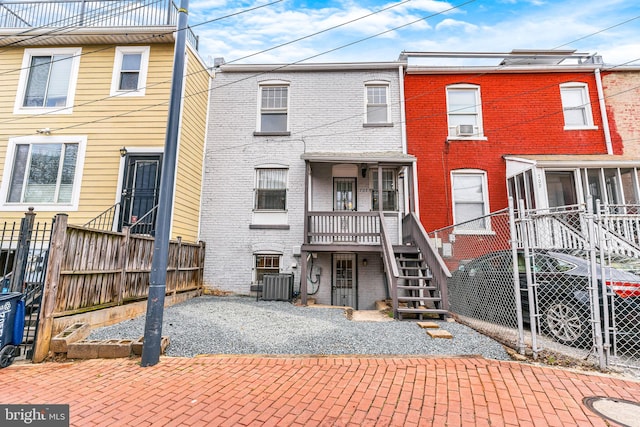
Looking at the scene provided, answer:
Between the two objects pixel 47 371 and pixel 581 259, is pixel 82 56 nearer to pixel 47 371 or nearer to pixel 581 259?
pixel 47 371

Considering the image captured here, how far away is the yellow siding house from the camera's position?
842 cm

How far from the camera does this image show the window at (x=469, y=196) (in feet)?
32.7

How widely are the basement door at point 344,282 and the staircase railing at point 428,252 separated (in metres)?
1.86

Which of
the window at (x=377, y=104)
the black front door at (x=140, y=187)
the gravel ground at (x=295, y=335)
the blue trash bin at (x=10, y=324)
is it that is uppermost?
the window at (x=377, y=104)

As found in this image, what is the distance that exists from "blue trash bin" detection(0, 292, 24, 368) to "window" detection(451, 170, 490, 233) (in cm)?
1038

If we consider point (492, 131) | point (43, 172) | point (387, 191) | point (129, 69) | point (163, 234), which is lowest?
point (163, 234)

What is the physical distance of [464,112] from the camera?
1050 cm

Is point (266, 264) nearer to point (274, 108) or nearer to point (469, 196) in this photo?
point (274, 108)

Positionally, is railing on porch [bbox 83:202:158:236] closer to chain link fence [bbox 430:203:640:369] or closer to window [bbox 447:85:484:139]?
chain link fence [bbox 430:203:640:369]

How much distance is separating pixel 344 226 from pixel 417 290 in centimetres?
269

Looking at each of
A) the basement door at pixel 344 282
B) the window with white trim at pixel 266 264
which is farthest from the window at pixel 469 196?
the window with white trim at pixel 266 264

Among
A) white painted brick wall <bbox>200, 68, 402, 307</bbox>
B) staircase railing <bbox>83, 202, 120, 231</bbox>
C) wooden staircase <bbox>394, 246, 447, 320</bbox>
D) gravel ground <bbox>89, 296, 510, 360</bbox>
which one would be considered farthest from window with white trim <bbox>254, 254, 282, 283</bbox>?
staircase railing <bbox>83, 202, 120, 231</bbox>

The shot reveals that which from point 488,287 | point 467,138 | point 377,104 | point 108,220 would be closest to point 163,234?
point 108,220

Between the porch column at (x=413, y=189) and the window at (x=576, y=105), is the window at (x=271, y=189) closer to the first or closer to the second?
the porch column at (x=413, y=189)
